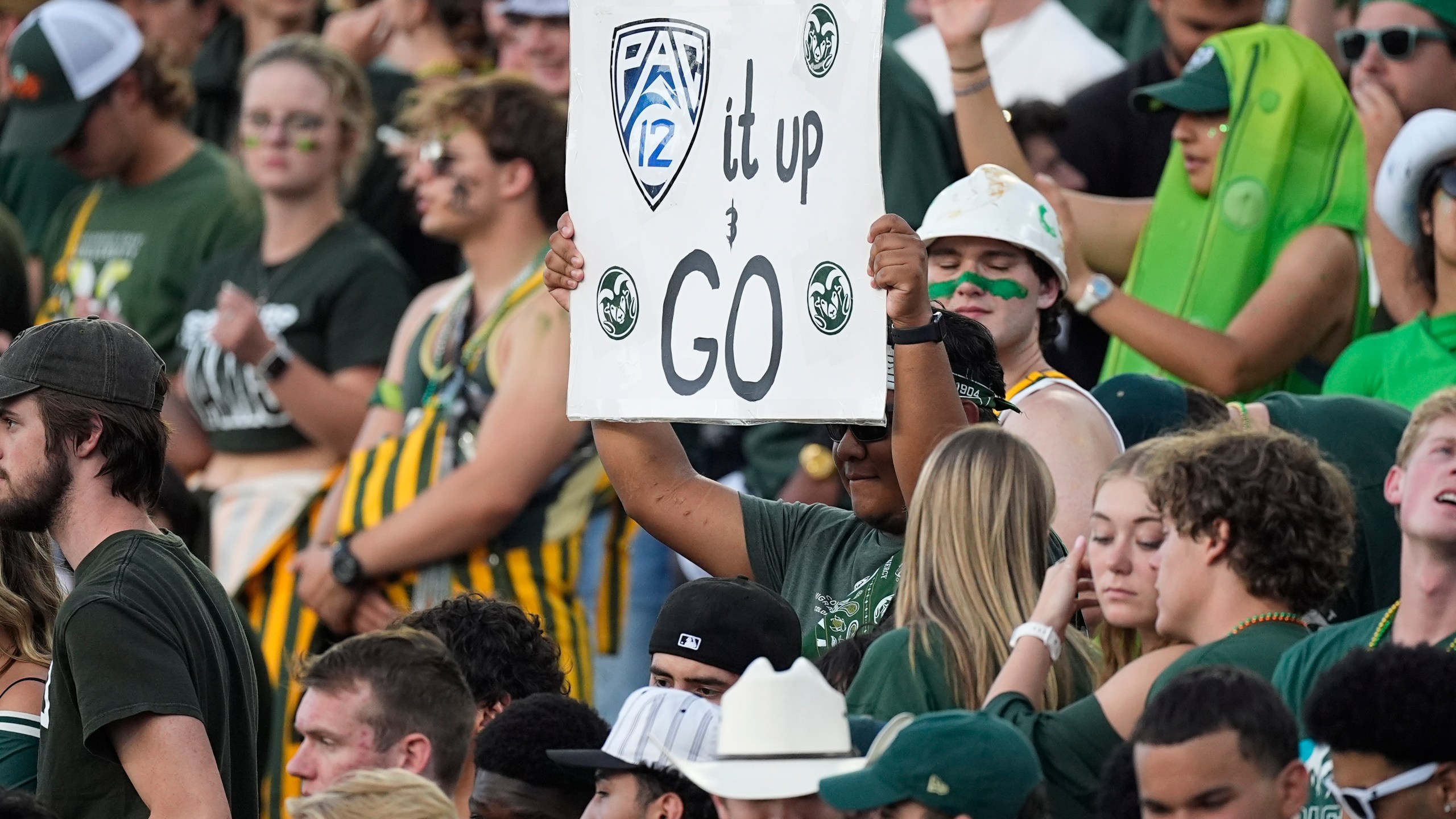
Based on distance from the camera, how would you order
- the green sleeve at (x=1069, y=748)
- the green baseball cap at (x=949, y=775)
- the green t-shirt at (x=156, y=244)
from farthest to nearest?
1. the green t-shirt at (x=156, y=244)
2. the green sleeve at (x=1069, y=748)
3. the green baseball cap at (x=949, y=775)

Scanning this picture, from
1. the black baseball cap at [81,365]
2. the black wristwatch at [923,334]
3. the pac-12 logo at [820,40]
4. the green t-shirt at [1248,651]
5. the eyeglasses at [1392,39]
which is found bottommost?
the green t-shirt at [1248,651]

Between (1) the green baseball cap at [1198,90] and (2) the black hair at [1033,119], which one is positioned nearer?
(1) the green baseball cap at [1198,90]

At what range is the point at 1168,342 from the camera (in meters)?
5.87

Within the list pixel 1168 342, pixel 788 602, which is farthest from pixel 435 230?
pixel 788 602

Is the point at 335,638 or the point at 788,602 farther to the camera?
the point at 335,638

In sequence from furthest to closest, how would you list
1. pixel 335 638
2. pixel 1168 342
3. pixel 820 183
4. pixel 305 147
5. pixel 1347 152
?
pixel 305 147
pixel 335 638
pixel 1347 152
pixel 1168 342
pixel 820 183

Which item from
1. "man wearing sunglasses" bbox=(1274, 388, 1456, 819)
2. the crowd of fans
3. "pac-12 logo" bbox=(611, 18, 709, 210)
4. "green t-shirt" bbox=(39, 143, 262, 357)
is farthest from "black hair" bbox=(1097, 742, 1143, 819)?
"green t-shirt" bbox=(39, 143, 262, 357)

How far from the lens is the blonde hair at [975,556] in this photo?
391 centimetres

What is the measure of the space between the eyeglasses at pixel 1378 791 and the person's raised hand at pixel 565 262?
1908 mm

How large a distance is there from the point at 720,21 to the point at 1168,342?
1.98 m

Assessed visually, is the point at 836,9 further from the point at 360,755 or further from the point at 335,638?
the point at 335,638

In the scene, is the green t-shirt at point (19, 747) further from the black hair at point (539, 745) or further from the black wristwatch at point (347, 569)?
the black wristwatch at point (347, 569)

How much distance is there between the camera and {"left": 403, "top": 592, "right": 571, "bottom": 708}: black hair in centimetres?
468

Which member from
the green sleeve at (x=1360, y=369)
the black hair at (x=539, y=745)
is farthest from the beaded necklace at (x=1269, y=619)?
the green sleeve at (x=1360, y=369)
